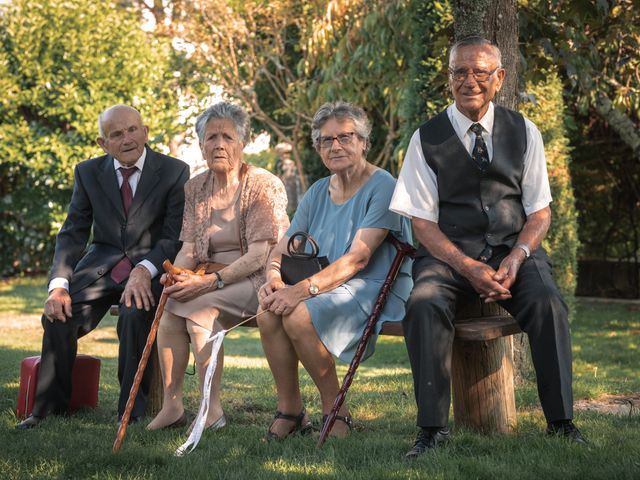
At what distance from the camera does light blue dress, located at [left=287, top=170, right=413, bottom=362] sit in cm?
429

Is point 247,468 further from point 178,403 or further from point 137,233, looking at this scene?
point 137,233

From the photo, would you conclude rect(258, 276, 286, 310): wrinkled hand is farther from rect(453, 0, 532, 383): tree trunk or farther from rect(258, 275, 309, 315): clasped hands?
rect(453, 0, 532, 383): tree trunk

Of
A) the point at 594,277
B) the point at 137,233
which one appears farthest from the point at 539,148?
the point at 594,277

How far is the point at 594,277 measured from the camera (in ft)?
46.2

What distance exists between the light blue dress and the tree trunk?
1.31m

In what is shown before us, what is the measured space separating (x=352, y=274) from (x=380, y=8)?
207 inches

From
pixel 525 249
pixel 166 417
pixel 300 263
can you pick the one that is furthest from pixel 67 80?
pixel 525 249

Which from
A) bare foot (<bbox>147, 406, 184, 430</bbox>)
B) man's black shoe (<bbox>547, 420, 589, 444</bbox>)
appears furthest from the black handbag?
man's black shoe (<bbox>547, 420, 589, 444</bbox>)

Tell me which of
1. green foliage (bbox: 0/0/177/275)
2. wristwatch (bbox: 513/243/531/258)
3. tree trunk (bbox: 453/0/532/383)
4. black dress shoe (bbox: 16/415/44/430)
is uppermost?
green foliage (bbox: 0/0/177/275)

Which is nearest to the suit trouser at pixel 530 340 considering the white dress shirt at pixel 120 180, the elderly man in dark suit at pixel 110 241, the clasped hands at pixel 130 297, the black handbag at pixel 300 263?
the black handbag at pixel 300 263

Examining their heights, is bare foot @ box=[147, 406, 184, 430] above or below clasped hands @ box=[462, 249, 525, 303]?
below

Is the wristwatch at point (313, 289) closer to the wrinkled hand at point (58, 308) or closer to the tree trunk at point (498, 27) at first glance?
the wrinkled hand at point (58, 308)

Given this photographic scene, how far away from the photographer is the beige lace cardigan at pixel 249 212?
4801 mm

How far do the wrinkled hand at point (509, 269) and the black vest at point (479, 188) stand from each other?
0.42 ft
